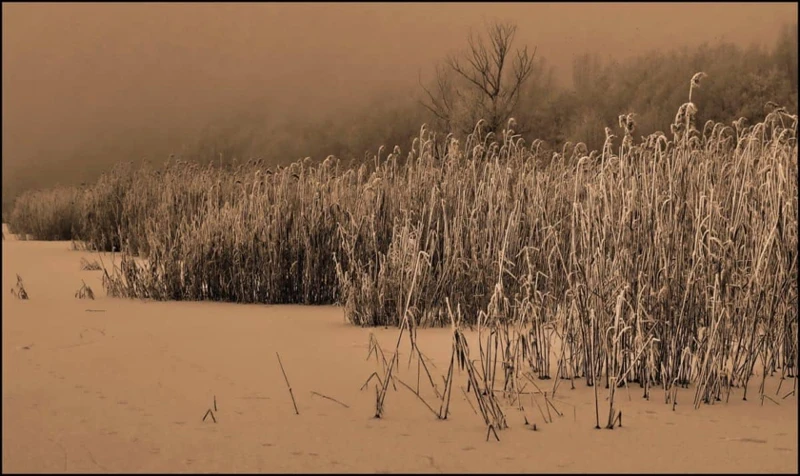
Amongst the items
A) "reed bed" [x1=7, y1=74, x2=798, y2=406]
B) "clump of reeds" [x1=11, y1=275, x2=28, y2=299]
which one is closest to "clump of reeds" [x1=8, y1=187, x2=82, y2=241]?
"reed bed" [x1=7, y1=74, x2=798, y2=406]

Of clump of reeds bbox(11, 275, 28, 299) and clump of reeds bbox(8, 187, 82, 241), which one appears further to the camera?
clump of reeds bbox(8, 187, 82, 241)

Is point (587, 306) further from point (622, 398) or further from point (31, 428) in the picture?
point (31, 428)

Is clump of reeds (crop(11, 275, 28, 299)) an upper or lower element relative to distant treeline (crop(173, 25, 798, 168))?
lower

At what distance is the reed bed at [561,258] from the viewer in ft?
10.6

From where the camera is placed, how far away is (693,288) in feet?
10.8

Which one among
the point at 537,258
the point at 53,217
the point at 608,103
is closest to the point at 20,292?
the point at 537,258

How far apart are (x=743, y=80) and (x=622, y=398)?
27.1m

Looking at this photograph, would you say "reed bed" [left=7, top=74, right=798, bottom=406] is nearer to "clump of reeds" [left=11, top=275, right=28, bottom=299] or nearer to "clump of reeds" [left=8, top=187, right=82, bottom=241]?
"clump of reeds" [left=11, top=275, right=28, bottom=299]

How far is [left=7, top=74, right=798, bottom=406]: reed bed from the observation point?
3.24 m

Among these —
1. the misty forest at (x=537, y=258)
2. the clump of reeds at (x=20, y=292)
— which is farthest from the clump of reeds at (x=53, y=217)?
the clump of reeds at (x=20, y=292)

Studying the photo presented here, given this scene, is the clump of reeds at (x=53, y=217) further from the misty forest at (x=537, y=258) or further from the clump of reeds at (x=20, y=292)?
the clump of reeds at (x=20, y=292)

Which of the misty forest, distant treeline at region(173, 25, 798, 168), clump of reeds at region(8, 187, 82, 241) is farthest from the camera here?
distant treeline at region(173, 25, 798, 168)

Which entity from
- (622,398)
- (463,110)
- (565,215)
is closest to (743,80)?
(463,110)

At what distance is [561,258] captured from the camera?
3398 millimetres
